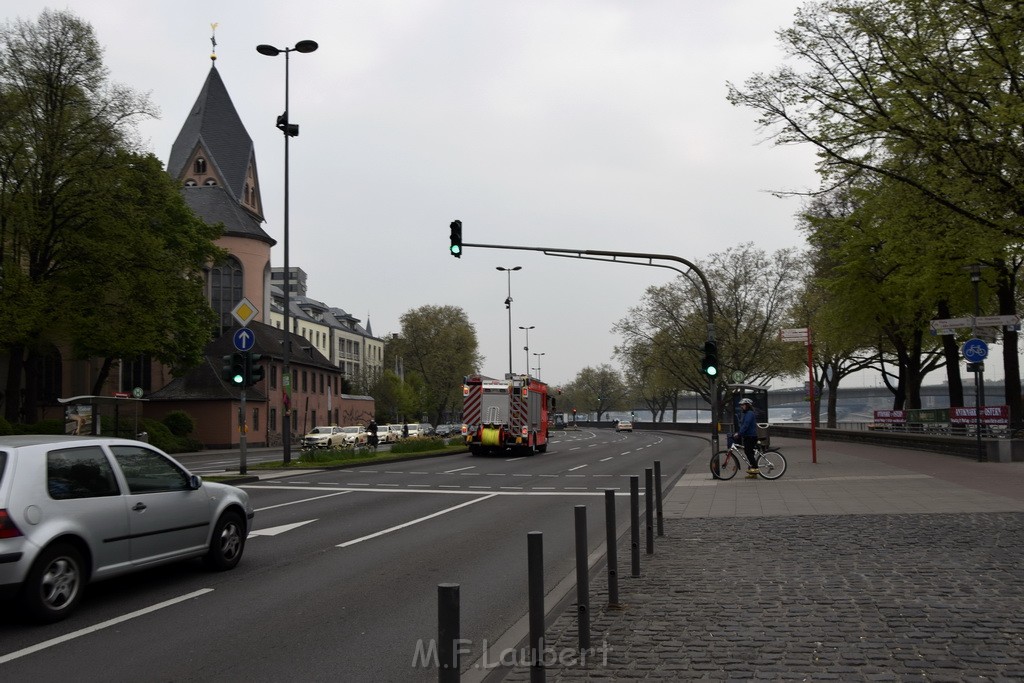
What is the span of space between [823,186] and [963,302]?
22551 millimetres

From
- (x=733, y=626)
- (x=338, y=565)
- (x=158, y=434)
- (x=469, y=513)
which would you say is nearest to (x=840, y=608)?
(x=733, y=626)

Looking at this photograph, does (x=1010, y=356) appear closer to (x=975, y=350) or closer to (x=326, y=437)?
(x=975, y=350)

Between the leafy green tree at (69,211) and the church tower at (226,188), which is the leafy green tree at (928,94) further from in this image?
the church tower at (226,188)

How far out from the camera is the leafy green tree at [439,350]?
107 m

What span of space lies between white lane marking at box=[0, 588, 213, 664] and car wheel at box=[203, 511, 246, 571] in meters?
0.81

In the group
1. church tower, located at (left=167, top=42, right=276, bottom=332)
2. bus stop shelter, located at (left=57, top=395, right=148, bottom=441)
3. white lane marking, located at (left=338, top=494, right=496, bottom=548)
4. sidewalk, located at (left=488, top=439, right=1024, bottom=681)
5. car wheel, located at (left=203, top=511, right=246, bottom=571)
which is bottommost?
white lane marking, located at (left=338, top=494, right=496, bottom=548)

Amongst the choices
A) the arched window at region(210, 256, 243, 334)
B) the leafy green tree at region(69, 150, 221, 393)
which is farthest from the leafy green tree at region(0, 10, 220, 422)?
the arched window at region(210, 256, 243, 334)

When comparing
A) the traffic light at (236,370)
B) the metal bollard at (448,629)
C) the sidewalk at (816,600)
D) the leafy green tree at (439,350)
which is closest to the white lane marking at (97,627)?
the sidewalk at (816,600)

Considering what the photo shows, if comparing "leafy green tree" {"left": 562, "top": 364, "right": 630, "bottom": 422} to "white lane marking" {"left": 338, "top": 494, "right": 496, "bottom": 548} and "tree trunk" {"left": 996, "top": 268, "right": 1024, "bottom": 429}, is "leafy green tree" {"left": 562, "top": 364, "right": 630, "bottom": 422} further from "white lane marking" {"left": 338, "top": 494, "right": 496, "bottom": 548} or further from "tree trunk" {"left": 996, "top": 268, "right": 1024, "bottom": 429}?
"white lane marking" {"left": 338, "top": 494, "right": 496, "bottom": 548}

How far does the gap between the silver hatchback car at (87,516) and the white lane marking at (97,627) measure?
0.41 meters

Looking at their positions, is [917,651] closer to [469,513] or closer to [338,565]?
[338,565]

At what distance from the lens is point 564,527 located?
526 inches

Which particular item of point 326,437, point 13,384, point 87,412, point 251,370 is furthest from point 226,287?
point 251,370

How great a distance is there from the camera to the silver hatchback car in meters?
7.15
